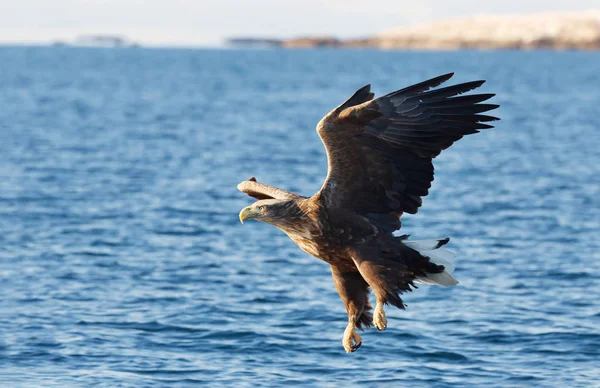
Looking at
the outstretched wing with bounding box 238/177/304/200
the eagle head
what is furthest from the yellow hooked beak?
the outstretched wing with bounding box 238/177/304/200

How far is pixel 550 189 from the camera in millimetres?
22719

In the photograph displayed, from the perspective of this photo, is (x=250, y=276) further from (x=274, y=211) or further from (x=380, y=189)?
(x=380, y=189)

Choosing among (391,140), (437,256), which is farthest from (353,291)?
(391,140)

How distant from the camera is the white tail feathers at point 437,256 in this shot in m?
8.89

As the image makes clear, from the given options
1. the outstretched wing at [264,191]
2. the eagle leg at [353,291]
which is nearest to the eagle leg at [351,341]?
the eagle leg at [353,291]

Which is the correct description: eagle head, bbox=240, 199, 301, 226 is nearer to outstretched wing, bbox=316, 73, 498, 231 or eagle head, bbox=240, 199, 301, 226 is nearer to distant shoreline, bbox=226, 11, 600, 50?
outstretched wing, bbox=316, 73, 498, 231

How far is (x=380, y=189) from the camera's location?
8906mm

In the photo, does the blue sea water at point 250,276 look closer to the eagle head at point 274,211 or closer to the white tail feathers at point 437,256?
the white tail feathers at point 437,256

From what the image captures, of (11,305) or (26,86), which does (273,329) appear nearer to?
(11,305)

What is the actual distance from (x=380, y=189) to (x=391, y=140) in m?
0.50

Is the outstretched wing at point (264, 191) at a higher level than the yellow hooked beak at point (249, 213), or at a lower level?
higher

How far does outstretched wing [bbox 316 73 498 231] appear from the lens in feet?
27.5

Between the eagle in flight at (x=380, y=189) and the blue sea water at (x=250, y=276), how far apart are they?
1.87 m

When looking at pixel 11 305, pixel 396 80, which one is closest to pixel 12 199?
pixel 11 305
